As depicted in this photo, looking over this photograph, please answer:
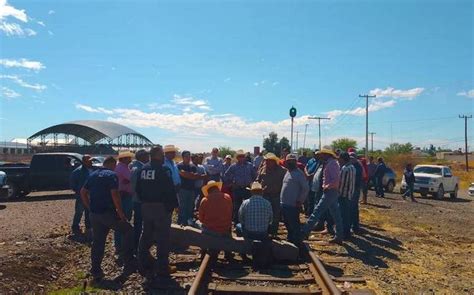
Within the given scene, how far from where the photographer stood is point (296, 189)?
8.91 meters

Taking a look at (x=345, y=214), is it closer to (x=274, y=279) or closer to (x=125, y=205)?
(x=274, y=279)

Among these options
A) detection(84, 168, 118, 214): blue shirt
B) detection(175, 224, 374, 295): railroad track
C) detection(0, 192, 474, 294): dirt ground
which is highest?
detection(84, 168, 118, 214): blue shirt

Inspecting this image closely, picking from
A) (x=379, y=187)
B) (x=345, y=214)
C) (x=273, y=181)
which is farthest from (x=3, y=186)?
(x=379, y=187)

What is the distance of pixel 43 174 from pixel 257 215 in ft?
51.8

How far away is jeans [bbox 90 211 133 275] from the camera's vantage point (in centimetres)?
723

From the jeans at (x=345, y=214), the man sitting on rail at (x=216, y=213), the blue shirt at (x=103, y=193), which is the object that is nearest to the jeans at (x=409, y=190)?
the jeans at (x=345, y=214)

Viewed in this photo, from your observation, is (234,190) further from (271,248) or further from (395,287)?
(395,287)

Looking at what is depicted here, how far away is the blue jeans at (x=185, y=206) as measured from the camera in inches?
418

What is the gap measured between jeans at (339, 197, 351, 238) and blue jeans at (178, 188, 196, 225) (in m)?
3.48

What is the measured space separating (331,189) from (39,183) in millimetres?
15658

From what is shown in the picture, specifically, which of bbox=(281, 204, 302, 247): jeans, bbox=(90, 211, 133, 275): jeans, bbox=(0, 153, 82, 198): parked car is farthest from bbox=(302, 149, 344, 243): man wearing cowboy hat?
bbox=(0, 153, 82, 198): parked car

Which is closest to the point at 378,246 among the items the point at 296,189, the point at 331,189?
the point at 331,189

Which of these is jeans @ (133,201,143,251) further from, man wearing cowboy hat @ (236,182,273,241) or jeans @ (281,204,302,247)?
jeans @ (281,204,302,247)

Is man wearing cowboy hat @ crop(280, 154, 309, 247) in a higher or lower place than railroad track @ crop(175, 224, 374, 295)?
higher
